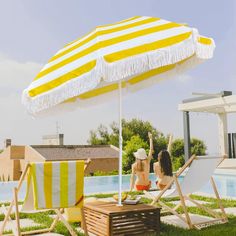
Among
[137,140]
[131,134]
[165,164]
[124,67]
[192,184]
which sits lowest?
[192,184]

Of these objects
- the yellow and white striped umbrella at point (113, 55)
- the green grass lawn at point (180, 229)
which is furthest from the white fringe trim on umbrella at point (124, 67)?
the green grass lawn at point (180, 229)

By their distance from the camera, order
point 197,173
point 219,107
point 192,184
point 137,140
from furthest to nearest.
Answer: point 137,140 → point 219,107 → point 192,184 → point 197,173

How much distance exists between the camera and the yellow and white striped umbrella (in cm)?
380

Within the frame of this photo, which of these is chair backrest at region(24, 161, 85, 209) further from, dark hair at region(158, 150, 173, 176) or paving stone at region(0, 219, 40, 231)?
dark hair at region(158, 150, 173, 176)

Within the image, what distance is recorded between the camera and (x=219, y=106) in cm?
1830

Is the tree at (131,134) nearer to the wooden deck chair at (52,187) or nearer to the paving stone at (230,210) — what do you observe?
the paving stone at (230,210)

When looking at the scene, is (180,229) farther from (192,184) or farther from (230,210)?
(230,210)

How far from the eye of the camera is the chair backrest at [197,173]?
5086 mm

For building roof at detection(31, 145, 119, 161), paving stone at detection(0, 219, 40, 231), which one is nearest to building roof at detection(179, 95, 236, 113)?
building roof at detection(31, 145, 119, 161)

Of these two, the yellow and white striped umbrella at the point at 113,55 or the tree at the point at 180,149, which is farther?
the tree at the point at 180,149

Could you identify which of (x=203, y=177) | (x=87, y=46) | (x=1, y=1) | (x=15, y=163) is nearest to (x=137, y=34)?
(x=87, y=46)

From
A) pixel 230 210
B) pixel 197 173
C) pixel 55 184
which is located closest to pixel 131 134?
pixel 230 210

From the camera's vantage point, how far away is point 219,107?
1898cm

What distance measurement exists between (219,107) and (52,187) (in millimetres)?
15957
